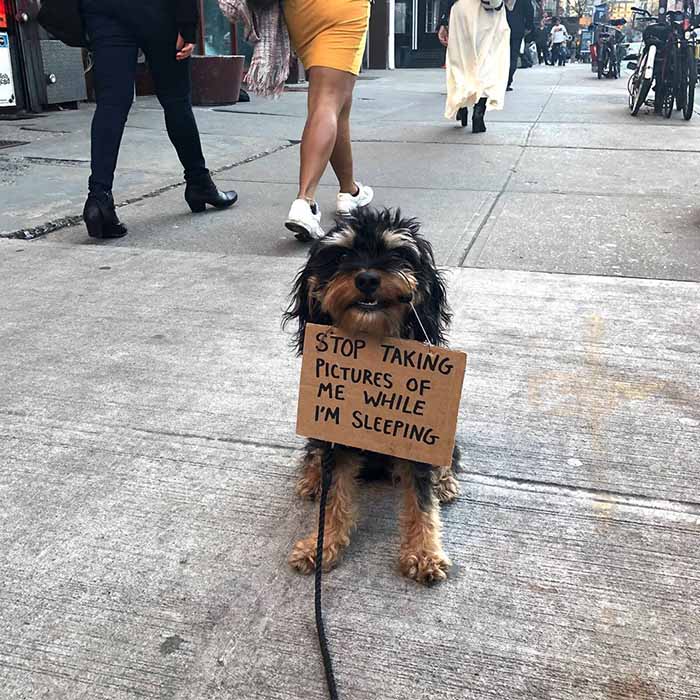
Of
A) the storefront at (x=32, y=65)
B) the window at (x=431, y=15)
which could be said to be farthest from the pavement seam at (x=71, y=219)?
the window at (x=431, y=15)

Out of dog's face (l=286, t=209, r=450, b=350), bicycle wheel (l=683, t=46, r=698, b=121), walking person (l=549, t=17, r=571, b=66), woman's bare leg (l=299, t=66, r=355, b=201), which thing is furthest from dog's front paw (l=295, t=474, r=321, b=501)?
walking person (l=549, t=17, r=571, b=66)

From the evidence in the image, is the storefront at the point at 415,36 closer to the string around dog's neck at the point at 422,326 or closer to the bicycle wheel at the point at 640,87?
the bicycle wheel at the point at 640,87

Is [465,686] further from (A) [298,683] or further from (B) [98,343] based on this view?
(B) [98,343]

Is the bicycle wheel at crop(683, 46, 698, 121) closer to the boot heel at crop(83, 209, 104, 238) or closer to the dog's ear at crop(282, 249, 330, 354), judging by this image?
the boot heel at crop(83, 209, 104, 238)

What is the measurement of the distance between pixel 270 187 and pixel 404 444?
17.0 ft

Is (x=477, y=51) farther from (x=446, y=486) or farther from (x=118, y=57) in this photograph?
(x=446, y=486)

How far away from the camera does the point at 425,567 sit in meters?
2.20

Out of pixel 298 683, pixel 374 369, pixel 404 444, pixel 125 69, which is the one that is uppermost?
pixel 125 69

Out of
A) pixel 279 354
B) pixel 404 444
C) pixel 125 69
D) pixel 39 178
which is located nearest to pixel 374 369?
pixel 404 444

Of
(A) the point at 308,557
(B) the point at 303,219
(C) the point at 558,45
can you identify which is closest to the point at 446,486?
(A) the point at 308,557

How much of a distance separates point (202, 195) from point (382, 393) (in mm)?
4231

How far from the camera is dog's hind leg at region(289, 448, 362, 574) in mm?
2266

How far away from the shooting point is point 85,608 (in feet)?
6.89

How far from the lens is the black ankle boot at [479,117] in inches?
388
